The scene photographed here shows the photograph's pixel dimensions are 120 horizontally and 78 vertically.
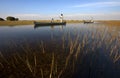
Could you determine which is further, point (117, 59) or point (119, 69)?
point (117, 59)

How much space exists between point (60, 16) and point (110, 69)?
65443 millimetres

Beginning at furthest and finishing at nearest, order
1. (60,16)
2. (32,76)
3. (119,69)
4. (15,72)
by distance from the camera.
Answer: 1. (60,16)
2. (119,69)
3. (15,72)
4. (32,76)

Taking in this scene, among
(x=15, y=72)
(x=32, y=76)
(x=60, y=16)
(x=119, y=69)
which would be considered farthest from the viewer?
(x=60, y=16)

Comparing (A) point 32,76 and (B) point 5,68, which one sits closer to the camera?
(A) point 32,76

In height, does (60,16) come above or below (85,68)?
above

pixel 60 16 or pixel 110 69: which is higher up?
A: pixel 60 16

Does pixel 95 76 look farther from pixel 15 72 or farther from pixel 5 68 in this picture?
pixel 5 68

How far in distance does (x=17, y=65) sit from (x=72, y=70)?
452 cm

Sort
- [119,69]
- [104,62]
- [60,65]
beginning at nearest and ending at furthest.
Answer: [119,69] < [60,65] < [104,62]

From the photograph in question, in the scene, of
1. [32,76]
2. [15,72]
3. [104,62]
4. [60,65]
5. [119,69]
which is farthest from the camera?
[104,62]

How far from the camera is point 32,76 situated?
858cm

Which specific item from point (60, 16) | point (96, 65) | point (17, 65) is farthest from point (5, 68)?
point (60, 16)

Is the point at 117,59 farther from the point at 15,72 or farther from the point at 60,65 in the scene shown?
the point at 15,72

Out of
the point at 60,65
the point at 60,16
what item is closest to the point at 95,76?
the point at 60,65
